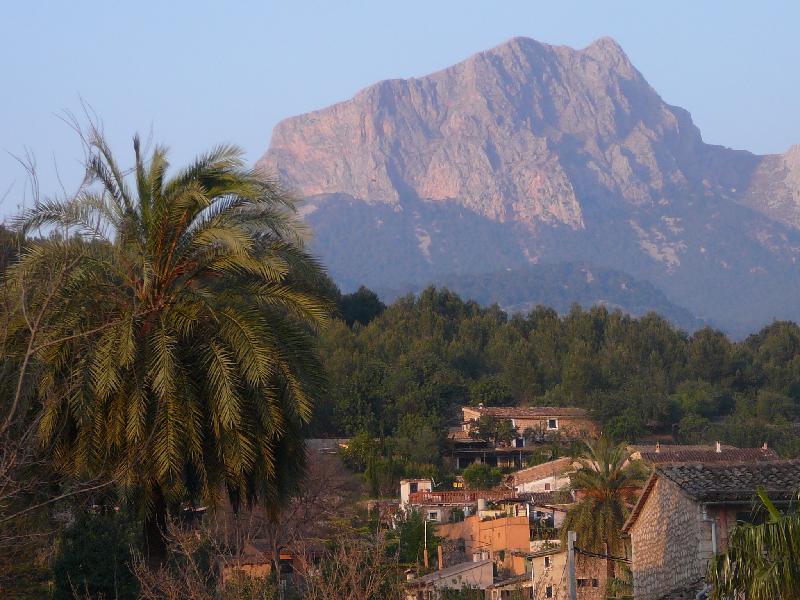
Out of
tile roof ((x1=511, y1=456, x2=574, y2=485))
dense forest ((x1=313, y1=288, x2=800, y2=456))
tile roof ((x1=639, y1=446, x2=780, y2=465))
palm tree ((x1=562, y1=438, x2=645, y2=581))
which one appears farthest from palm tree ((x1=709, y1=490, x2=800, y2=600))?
dense forest ((x1=313, y1=288, x2=800, y2=456))

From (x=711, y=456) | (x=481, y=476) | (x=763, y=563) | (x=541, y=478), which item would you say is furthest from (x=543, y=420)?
(x=763, y=563)

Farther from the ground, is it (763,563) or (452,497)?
(763,563)

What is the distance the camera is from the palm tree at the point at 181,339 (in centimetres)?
1494

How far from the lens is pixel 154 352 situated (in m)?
15.2

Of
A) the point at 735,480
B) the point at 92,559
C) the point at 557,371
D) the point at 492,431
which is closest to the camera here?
the point at 92,559

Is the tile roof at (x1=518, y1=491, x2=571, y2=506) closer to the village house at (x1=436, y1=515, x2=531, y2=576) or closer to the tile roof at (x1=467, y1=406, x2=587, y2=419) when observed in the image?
the village house at (x1=436, y1=515, x2=531, y2=576)

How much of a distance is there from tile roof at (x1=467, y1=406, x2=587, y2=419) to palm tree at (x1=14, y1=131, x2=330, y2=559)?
6190 centimetres

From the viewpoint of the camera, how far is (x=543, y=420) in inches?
3123

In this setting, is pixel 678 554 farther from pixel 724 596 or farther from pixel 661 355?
pixel 661 355

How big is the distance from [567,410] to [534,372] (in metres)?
9.33

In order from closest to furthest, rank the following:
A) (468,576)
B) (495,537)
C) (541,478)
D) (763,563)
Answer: (763,563) < (468,576) < (495,537) < (541,478)

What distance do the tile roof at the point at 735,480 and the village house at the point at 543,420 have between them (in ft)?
187

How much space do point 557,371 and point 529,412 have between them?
1335 centimetres

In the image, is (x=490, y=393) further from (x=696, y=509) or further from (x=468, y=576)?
(x=696, y=509)
